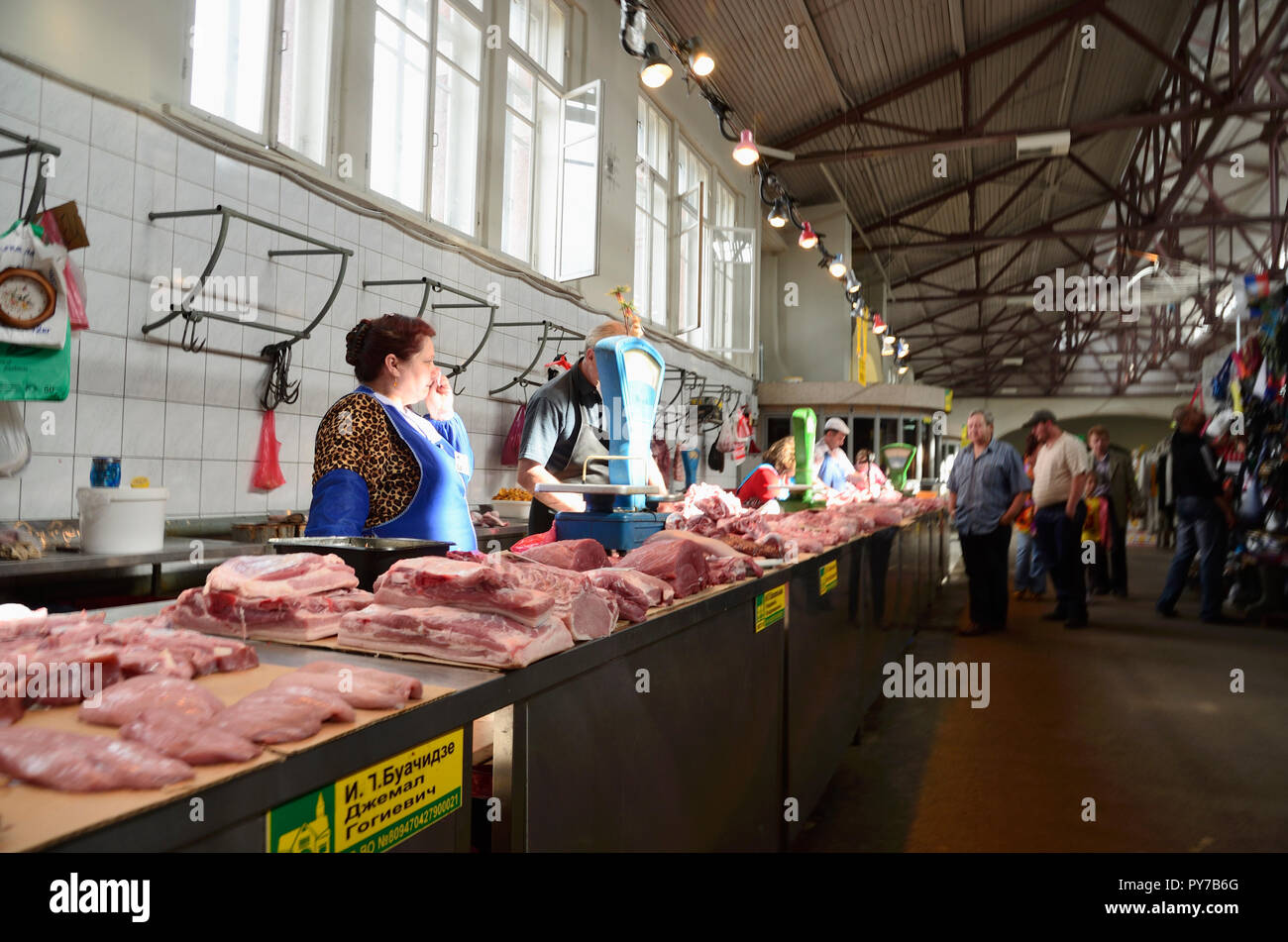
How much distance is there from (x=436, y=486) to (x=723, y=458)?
29.6 ft

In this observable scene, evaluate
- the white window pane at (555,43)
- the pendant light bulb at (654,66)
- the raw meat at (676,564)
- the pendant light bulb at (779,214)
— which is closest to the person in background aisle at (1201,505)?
the pendant light bulb at (779,214)

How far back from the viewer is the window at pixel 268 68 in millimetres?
4023

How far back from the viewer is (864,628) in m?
4.11

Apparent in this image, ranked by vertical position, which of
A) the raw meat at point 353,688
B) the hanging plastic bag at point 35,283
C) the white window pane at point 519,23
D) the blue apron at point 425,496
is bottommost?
the raw meat at point 353,688

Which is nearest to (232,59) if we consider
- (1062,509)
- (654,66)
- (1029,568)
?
(654,66)

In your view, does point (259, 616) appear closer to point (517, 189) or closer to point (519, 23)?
point (517, 189)

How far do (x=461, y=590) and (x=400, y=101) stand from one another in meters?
4.95

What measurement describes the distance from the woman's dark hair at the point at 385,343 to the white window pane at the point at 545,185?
190 inches

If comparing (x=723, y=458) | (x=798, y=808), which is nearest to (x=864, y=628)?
(x=798, y=808)

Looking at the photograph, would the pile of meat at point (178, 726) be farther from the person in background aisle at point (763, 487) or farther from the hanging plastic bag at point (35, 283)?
the person in background aisle at point (763, 487)

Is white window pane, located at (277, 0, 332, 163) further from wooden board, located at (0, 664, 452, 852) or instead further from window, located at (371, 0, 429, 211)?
wooden board, located at (0, 664, 452, 852)

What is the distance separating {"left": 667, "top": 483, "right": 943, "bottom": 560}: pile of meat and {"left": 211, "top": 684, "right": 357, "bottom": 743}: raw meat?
154cm
